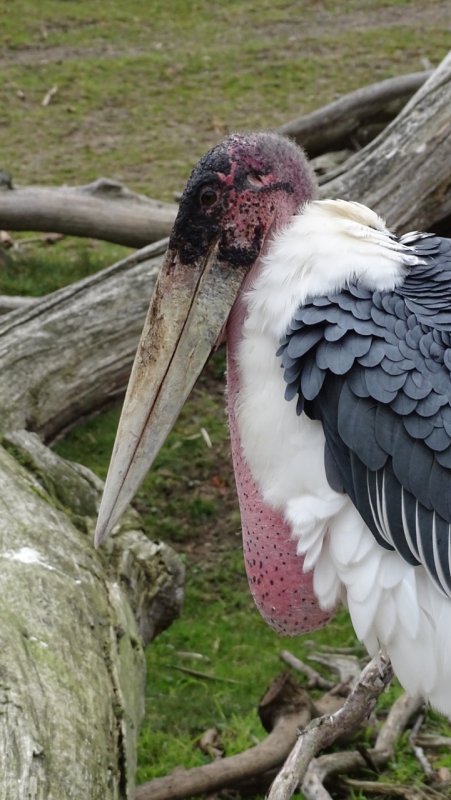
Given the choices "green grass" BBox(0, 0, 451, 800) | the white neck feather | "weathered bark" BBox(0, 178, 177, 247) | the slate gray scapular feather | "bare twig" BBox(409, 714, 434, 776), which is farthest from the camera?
"weathered bark" BBox(0, 178, 177, 247)

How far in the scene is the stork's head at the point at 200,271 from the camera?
2.58 metres

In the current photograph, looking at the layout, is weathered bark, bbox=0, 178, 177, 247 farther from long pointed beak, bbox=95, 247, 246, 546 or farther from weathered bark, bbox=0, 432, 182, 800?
long pointed beak, bbox=95, 247, 246, 546

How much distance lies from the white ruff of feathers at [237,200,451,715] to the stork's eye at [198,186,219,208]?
0.56ft

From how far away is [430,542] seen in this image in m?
2.42

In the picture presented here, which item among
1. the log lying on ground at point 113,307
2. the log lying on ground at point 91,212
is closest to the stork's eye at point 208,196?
the log lying on ground at point 113,307

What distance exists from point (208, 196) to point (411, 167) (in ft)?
8.05

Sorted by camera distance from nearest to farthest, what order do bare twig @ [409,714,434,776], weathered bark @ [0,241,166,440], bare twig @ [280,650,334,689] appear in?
bare twig @ [409,714,434,776] < bare twig @ [280,650,334,689] < weathered bark @ [0,241,166,440]

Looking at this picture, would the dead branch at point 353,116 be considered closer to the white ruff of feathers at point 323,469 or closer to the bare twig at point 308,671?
the bare twig at point 308,671

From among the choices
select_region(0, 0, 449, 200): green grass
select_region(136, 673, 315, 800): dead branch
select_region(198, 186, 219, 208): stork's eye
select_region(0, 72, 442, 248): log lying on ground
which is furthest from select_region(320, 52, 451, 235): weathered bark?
select_region(0, 0, 449, 200): green grass

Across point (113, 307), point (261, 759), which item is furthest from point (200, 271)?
point (113, 307)

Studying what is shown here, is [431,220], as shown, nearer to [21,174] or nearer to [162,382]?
[162,382]

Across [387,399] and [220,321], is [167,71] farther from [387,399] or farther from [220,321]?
[387,399]

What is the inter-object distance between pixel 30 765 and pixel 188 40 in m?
9.10

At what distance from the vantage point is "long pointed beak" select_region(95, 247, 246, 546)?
2656mm
